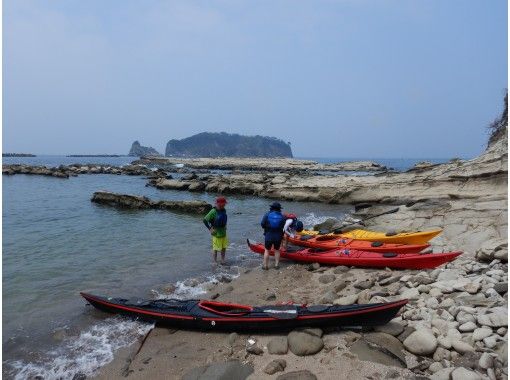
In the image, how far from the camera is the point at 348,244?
12.3m

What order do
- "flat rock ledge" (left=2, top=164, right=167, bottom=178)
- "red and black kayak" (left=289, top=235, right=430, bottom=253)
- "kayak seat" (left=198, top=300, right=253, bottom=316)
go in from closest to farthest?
"kayak seat" (left=198, top=300, right=253, bottom=316), "red and black kayak" (left=289, top=235, right=430, bottom=253), "flat rock ledge" (left=2, top=164, right=167, bottom=178)

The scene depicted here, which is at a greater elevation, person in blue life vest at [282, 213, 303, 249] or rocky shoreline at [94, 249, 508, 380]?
person in blue life vest at [282, 213, 303, 249]

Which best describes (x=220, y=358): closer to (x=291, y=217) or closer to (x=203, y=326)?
(x=203, y=326)

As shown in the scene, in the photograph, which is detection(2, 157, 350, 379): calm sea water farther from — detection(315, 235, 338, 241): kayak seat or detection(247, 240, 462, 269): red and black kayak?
detection(315, 235, 338, 241): kayak seat

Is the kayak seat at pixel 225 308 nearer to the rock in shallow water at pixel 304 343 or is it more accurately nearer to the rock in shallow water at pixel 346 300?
the rock in shallow water at pixel 304 343

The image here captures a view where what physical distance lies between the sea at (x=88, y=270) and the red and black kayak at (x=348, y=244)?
1992 millimetres

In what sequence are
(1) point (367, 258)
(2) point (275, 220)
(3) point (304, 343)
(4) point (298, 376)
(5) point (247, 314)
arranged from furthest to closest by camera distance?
(2) point (275, 220) → (1) point (367, 258) → (5) point (247, 314) → (3) point (304, 343) → (4) point (298, 376)

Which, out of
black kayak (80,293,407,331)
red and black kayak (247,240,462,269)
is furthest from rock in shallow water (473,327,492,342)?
red and black kayak (247,240,462,269)

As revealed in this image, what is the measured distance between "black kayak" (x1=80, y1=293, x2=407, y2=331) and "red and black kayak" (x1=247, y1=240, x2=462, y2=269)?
4219 millimetres

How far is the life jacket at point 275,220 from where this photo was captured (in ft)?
36.1

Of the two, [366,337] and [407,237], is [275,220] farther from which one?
[366,337]

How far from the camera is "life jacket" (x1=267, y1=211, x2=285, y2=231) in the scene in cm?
1101

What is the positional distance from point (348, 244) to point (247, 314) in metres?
6.48

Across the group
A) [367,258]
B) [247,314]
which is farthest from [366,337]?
[367,258]
